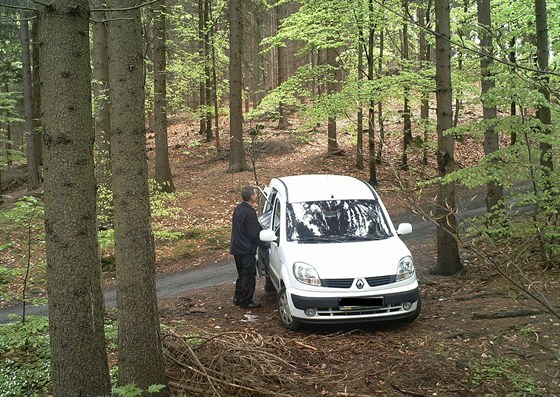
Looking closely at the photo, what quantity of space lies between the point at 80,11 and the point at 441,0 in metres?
7.48

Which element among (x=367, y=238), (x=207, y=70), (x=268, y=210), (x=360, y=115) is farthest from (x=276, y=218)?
(x=207, y=70)

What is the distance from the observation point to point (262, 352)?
5.03 metres

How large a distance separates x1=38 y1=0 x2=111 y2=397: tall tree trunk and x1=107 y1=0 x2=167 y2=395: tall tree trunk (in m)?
0.47

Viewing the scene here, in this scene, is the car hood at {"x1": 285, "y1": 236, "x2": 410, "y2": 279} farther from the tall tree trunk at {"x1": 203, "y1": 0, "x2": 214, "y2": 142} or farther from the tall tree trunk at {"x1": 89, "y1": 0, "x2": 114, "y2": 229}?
the tall tree trunk at {"x1": 203, "y1": 0, "x2": 214, "y2": 142}

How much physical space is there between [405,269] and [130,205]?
426 centimetres

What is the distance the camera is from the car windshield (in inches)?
295

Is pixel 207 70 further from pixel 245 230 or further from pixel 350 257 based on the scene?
pixel 350 257

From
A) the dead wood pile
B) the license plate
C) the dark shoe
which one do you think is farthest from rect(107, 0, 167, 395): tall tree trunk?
the dark shoe

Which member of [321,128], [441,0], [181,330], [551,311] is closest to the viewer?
[551,311]

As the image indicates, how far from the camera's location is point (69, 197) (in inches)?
131

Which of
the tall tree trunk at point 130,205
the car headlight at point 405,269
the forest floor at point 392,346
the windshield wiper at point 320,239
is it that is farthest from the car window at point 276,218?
the tall tree trunk at point 130,205

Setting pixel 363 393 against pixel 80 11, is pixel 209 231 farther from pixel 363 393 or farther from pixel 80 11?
pixel 80 11

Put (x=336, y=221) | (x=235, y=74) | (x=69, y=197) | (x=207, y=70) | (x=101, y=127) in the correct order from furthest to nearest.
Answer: (x=207, y=70), (x=235, y=74), (x=101, y=127), (x=336, y=221), (x=69, y=197)

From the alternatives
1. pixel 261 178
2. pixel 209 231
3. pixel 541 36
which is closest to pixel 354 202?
pixel 541 36
